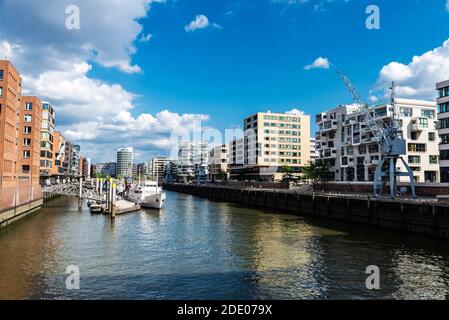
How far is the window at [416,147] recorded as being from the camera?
101 metres

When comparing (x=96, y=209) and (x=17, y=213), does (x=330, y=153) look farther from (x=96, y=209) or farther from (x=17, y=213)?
(x=17, y=213)

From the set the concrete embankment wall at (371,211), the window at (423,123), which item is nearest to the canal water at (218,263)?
the concrete embankment wall at (371,211)

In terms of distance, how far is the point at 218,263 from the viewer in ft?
101

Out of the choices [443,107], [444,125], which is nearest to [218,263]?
[444,125]

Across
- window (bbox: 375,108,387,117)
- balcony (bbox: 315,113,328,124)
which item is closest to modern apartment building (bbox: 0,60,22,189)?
window (bbox: 375,108,387,117)

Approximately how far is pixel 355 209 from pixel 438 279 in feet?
111

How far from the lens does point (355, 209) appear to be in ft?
193

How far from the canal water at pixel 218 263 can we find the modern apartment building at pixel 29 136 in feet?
130

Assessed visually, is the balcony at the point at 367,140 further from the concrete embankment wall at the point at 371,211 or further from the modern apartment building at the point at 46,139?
the modern apartment building at the point at 46,139

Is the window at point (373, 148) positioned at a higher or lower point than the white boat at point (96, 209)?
higher

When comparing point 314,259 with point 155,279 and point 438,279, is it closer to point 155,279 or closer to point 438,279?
point 438,279

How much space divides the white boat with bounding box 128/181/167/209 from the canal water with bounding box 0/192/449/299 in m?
29.0
